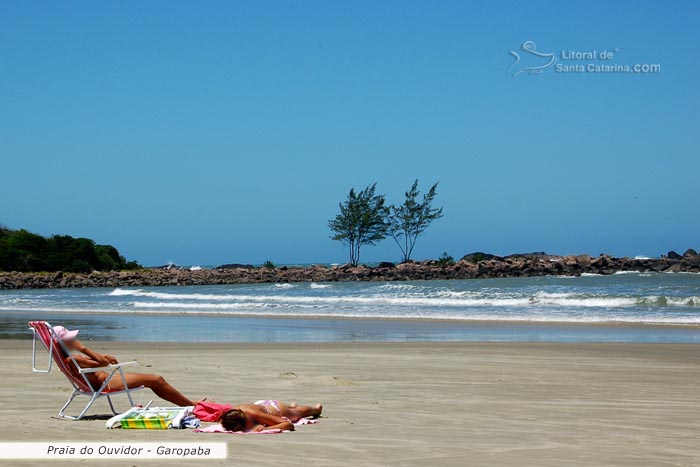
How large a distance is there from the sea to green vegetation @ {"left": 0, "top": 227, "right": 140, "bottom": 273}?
2696 cm

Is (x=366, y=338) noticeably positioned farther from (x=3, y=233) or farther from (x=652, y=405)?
(x=3, y=233)

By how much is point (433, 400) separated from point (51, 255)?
206 feet

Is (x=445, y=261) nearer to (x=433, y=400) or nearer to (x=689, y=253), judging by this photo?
(x=689, y=253)

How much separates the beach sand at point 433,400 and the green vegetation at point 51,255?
52.8 metres

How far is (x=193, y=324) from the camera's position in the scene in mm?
23578

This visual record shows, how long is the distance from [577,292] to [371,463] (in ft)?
96.0

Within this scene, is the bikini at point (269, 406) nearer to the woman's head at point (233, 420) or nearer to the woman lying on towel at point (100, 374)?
the woman's head at point (233, 420)

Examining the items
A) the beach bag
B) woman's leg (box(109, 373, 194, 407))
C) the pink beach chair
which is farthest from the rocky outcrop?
the beach bag

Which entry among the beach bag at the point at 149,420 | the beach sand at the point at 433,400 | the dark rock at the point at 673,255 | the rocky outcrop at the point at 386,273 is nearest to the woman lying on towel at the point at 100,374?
the beach sand at the point at 433,400

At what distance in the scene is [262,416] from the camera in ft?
23.2

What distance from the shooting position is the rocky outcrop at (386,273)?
52.4m

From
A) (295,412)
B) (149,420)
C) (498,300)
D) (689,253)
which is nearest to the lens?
(149,420)

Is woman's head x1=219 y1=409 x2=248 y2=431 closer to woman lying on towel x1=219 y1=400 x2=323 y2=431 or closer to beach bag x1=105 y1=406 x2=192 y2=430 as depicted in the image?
woman lying on towel x1=219 y1=400 x2=323 y2=431

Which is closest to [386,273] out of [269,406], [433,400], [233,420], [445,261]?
[445,261]
